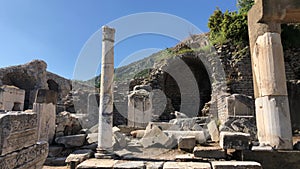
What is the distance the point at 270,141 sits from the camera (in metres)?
4.08

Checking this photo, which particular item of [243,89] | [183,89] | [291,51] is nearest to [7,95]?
[183,89]

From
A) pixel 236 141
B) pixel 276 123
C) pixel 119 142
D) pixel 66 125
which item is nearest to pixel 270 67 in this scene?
pixel 276 123

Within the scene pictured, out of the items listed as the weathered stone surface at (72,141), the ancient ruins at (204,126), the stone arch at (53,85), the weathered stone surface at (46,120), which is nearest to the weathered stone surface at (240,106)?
the ancient ruins at (204,126)

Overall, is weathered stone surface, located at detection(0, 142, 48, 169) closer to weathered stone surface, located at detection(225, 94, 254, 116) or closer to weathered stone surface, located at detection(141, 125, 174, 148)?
weathered stone surface, located at detection(141, 125, 174, 148)

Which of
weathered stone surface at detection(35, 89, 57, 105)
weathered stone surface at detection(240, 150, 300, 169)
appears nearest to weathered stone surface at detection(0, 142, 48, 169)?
weathered stone surface at detection(240, 150, 300, 169)

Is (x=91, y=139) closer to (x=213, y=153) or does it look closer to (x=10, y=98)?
(x=213, y=153)

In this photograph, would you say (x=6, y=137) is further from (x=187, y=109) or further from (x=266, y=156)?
(x=187, y=109)

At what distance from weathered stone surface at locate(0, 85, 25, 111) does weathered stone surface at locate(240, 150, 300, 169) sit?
13624 millimetres

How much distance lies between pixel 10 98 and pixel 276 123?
588 inches

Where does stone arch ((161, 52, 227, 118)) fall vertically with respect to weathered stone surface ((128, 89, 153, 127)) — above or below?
above

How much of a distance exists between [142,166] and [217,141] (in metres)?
3.13

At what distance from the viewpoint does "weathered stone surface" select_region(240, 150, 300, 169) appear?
384 centimetres

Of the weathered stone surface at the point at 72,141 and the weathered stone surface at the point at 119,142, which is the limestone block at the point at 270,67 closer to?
the weathered stone surface at the point at 119,142

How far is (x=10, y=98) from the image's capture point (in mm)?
13453
